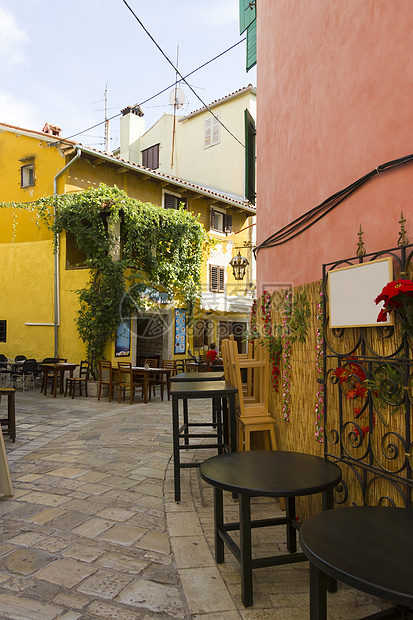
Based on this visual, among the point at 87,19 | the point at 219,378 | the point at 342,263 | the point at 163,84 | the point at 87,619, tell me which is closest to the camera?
the point at 87,619

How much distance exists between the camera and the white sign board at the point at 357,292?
8.09ft

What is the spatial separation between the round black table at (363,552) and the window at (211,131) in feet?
61.5

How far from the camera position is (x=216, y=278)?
16.7m

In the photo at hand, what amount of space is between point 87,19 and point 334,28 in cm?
458

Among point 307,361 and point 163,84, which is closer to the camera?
point 307,361

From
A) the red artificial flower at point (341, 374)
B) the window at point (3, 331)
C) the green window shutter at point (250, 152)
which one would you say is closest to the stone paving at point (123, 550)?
the red artificial flower at point (341, 374)

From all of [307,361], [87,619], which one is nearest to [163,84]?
[307,361]

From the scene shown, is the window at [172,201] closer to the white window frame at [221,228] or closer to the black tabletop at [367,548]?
the white window frame at [221,228]

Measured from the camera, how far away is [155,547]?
10.6 ft

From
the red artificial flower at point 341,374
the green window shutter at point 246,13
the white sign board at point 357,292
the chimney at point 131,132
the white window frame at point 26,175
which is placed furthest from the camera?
the chimney at point 131,132

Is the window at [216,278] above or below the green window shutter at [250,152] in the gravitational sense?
below

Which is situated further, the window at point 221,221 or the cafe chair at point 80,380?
the window at point 221,221

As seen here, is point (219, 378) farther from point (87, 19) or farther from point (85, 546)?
point (87, 19)

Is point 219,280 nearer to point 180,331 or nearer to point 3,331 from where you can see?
point 180,331
